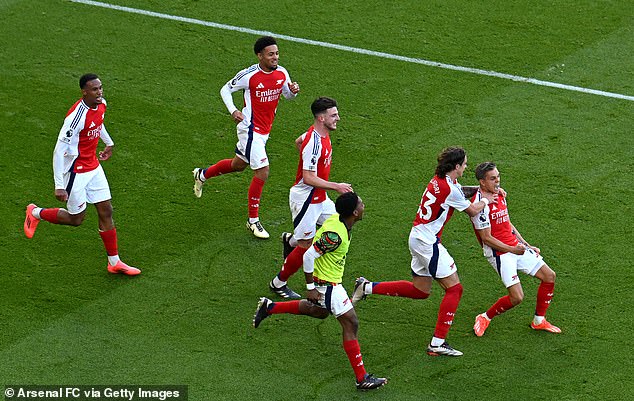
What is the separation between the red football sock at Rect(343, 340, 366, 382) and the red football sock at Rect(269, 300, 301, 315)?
67cm

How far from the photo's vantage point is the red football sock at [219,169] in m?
13.4

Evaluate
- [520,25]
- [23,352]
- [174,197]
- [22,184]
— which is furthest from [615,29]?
[23,352]

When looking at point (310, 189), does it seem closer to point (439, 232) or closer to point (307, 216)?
point (307, 216)

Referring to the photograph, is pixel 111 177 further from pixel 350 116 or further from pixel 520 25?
pixel 520 25

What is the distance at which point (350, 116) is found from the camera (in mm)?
15531

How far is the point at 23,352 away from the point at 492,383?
181 inches

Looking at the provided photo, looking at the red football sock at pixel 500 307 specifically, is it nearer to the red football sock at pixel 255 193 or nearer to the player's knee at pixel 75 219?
the red football sock at pixel 255 193

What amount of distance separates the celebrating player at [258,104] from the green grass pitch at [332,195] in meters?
0.58

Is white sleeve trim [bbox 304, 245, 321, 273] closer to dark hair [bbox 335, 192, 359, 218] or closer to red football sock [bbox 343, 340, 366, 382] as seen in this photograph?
dark hair [bbox 335, 192, 359, 218]

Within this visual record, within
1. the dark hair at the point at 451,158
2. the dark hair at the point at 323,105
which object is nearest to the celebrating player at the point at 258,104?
the dark hair at the point at 323,105

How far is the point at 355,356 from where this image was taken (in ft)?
33.8

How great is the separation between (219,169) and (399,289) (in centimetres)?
311

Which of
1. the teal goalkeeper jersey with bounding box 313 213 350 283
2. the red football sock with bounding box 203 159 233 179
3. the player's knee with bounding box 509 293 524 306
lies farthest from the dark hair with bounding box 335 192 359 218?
the red football sock with bounding box 203 159 233 179

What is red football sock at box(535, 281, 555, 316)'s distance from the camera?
11.2 metres
